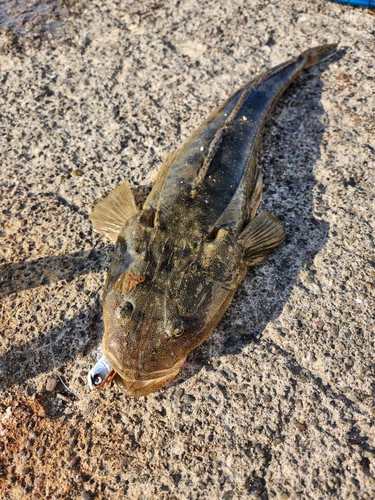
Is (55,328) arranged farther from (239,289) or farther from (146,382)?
(239,289)

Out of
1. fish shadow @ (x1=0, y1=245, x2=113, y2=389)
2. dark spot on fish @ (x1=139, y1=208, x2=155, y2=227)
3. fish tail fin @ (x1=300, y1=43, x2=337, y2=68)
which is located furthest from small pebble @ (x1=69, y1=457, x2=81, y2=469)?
fish tail fin @ (x1=300, y1=43, x2=337, y2=68)

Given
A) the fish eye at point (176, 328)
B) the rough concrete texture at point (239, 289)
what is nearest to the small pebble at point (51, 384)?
the rough concrete texture at point (239, 289)

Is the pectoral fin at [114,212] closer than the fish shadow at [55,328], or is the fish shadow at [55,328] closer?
the fish shadow at [55,328]

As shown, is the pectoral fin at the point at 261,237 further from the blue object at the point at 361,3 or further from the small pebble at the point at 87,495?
the blue object at the point at 361,3

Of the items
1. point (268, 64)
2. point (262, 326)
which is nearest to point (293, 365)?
point (262, 326)

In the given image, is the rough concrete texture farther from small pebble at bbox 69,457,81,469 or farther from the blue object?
the blue object

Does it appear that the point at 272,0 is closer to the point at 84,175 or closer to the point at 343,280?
the point at 84,175
